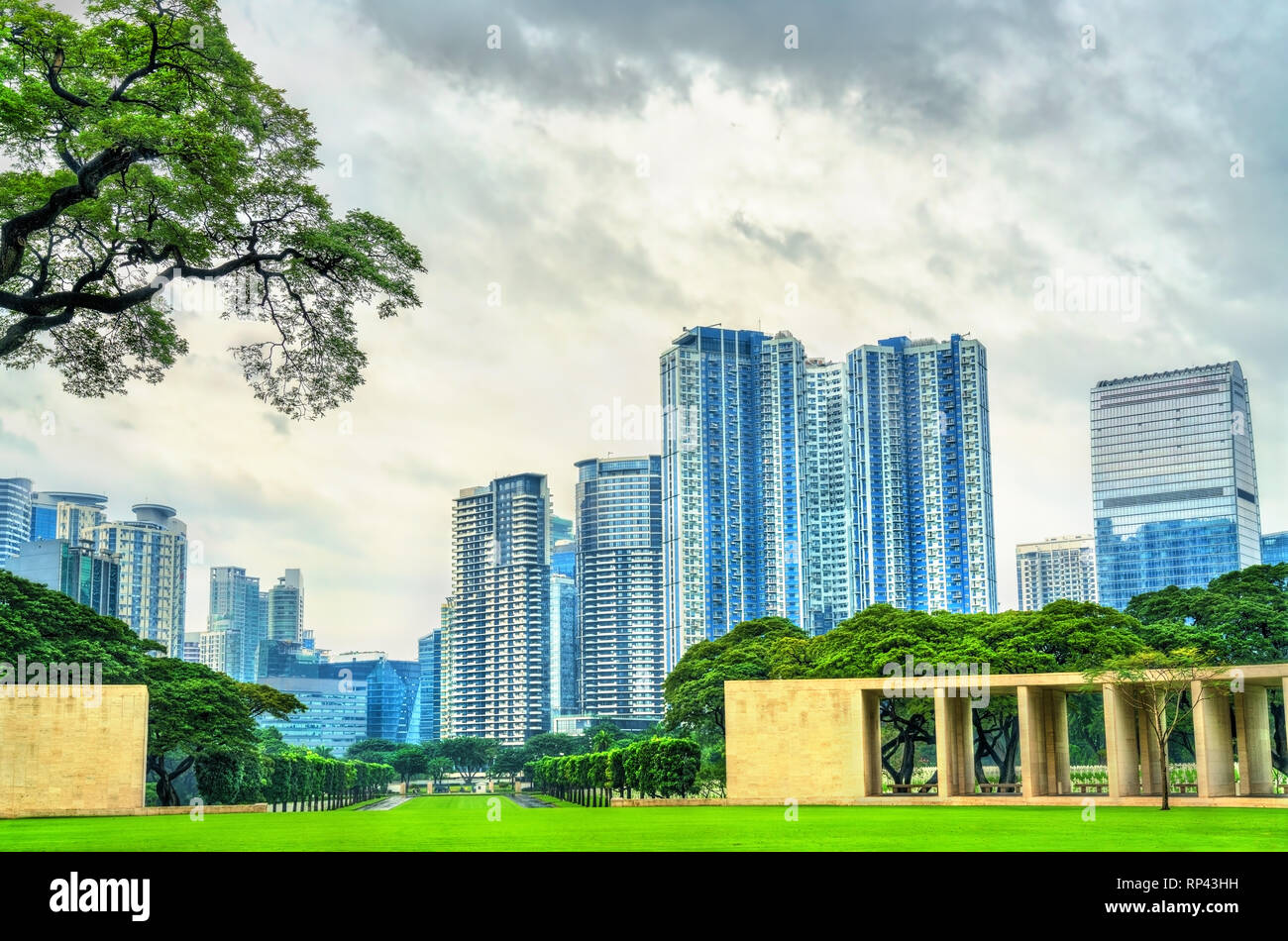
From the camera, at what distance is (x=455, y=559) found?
18738cm

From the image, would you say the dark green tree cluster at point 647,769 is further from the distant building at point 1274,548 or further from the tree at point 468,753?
the distant building at point 1274,548

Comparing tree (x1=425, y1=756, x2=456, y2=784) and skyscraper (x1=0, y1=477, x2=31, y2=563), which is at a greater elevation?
skyscraper (x1=0, y1=477, x2=31, y2=563)

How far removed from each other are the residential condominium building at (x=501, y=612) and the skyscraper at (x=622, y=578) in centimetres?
1072

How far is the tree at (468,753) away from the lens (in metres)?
129

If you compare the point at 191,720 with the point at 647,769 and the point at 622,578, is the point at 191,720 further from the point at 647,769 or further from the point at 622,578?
the point at 622,578

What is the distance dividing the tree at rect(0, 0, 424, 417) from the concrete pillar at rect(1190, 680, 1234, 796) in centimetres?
2741

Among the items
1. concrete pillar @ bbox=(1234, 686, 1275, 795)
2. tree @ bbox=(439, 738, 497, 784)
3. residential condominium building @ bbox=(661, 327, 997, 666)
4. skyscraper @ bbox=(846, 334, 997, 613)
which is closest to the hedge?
tree @ bbox=(439, 738, 497, 784)

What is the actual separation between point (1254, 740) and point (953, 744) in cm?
918

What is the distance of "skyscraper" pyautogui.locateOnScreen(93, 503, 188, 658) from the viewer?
573 feet

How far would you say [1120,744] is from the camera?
127 ft

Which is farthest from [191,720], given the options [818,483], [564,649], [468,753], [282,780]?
[564,649]

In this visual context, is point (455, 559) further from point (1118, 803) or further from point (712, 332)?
point (1118, 803)

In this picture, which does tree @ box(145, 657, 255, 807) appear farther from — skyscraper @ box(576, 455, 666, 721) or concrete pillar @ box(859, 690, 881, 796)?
skyscraper @ box(576, 455, 666, 721)
